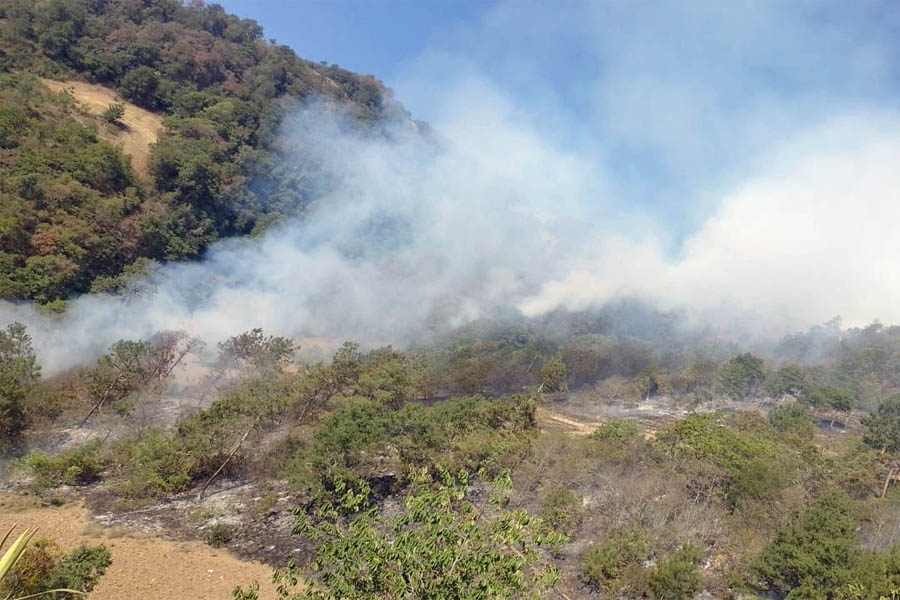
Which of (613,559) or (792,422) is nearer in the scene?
(613,559)

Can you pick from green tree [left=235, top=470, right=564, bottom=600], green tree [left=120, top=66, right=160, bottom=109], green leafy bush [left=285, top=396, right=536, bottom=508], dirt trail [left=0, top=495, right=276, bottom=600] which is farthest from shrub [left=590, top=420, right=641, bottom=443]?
green tree [left=120, top=66, right=160, bottom=109]

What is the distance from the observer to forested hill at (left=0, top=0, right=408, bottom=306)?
123 feet

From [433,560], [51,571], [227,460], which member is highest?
[433,560]

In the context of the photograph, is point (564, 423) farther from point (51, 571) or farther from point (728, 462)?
point (51, 571)

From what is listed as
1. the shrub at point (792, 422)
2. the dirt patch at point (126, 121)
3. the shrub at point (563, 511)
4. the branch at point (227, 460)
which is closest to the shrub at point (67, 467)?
the branch at point (227, 460)

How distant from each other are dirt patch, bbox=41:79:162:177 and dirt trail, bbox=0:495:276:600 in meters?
40.4

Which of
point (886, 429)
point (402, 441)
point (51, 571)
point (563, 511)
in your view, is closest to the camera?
point (51, 571)

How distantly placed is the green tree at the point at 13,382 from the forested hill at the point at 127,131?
12.3 metres

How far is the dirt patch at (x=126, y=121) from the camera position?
51938 mm

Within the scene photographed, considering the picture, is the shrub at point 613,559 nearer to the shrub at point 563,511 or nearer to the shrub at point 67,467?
the shrub at point 563,511

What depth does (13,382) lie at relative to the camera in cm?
2039

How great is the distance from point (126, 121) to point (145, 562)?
5372 cm

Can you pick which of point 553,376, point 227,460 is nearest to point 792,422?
point 553,376

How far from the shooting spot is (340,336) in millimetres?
45750
